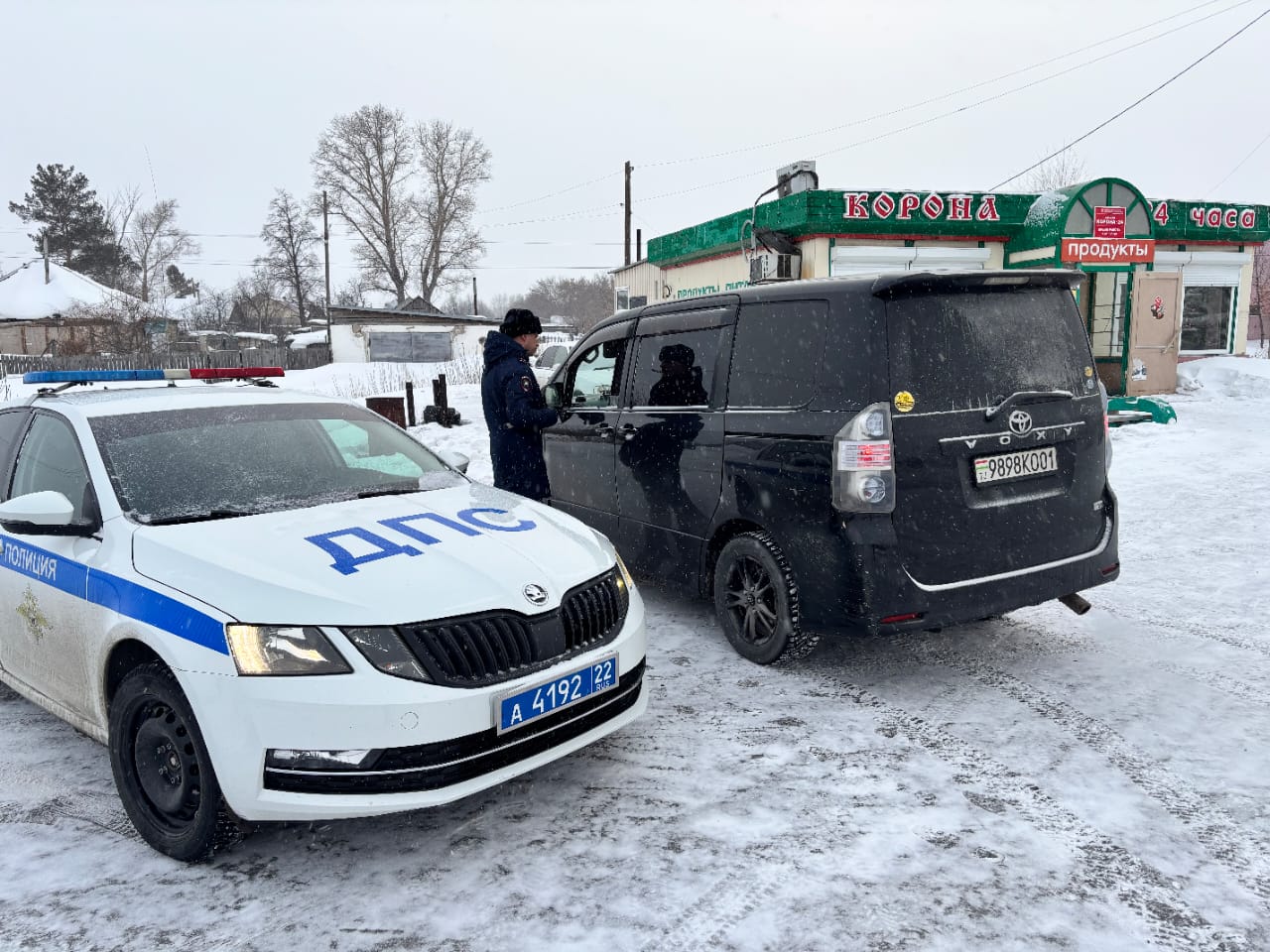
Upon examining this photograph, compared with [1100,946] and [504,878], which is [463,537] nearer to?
[504,878]

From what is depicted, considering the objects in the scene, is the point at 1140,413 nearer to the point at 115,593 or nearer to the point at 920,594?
the point at 920,594

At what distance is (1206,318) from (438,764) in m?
21.9

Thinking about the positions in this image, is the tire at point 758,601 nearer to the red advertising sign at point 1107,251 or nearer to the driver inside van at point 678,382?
the driver inside van at point 678,382

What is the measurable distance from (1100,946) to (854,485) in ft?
6.26

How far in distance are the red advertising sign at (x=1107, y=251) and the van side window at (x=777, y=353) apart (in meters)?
13.9

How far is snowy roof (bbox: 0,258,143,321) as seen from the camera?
55.3m

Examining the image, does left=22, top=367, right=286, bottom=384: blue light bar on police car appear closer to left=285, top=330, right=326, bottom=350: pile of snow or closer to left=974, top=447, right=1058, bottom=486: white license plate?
left=974, top=447, right=1058, bottom=486: white license plate

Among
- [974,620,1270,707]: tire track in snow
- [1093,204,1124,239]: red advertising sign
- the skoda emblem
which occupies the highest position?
[1093,204,1124,239]: red advertising sign

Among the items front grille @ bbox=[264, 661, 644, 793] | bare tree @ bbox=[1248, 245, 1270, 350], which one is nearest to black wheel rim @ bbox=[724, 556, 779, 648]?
front grille @ bbox=[264, 661, 644, 793]

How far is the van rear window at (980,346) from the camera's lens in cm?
387

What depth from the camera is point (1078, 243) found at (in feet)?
52.4

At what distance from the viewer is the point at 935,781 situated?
131 inches

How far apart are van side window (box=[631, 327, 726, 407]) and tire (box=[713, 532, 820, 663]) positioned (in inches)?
34.2

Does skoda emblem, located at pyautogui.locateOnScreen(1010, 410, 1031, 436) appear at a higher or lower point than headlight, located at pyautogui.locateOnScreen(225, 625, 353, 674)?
higher
